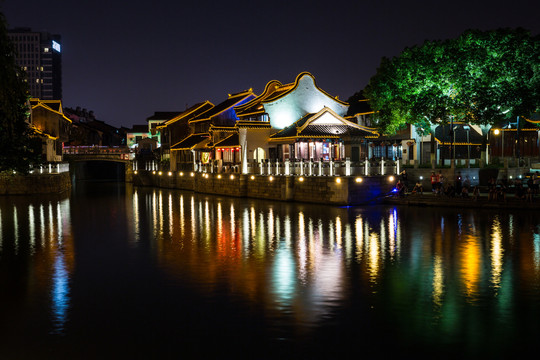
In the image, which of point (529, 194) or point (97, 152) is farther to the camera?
point (97, 152)

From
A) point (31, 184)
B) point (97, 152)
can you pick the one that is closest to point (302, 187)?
point (31, 184)

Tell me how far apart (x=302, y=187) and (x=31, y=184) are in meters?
27.0

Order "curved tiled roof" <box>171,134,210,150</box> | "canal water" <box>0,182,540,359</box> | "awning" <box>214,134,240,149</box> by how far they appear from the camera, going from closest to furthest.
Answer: "canal water" <box>0,182,540,359</box>, "awning" <box>214,134,240,149</box>, "curved tiled roof" <box>171,134,210,150</box>

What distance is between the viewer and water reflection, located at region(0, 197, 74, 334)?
49.7 feet

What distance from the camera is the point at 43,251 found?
23.5 meters

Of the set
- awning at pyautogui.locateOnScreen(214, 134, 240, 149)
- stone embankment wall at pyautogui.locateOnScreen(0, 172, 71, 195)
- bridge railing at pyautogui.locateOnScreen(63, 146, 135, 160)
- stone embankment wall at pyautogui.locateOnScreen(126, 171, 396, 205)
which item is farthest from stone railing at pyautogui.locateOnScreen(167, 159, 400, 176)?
bridge railing at pyautogui.locateOnScreen(63, 146, 135, 160)

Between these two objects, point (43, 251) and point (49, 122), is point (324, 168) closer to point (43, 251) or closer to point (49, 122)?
point (43, 251)

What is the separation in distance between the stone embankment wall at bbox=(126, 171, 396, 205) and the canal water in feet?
26.9

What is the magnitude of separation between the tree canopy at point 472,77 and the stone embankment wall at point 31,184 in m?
33.1

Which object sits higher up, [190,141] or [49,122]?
[49,122]

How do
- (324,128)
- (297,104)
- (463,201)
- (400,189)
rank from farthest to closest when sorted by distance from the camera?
(297,104) → (324,128) → (400,189) → (463,201)

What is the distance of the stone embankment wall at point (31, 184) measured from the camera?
2090 inches

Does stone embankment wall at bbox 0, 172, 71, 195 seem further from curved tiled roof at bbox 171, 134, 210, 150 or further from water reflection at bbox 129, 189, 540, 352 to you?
water reflection at bbox 129, 189, 540, 352

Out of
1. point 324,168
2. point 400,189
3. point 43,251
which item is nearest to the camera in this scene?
point 43,251
